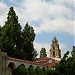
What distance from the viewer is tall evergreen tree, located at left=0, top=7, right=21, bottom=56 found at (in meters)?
39.6

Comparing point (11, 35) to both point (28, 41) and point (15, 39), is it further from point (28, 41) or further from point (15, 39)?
point (28, 41)

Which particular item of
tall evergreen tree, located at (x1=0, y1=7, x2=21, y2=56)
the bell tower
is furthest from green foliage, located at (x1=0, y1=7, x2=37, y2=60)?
the bell tower

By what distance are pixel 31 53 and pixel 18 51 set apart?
3.16m

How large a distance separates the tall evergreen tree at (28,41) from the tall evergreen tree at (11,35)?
1078 millimetres

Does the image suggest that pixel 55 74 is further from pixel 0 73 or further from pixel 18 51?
pixel 18 51

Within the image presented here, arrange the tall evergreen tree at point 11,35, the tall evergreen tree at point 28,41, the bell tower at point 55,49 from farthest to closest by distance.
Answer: the bell tower at point 55,49 → the tall evergreen tree at point 28,41 → the tall evergreen tree at point 11,35

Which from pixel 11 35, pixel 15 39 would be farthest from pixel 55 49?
pixel 11 35

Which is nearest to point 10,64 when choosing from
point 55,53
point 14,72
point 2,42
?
point 14,72

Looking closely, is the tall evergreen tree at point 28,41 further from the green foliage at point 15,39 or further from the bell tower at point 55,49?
the bell tower at point 55,49

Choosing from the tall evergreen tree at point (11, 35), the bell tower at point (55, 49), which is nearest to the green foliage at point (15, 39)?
the tall evergreen tree at point (11, 35)

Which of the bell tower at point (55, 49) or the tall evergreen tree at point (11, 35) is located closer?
the tall evergreen tree at point (11, 35)

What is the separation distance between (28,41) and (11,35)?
330 centimetres

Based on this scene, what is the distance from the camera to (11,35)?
4094 cm

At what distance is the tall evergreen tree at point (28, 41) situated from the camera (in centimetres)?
4275
